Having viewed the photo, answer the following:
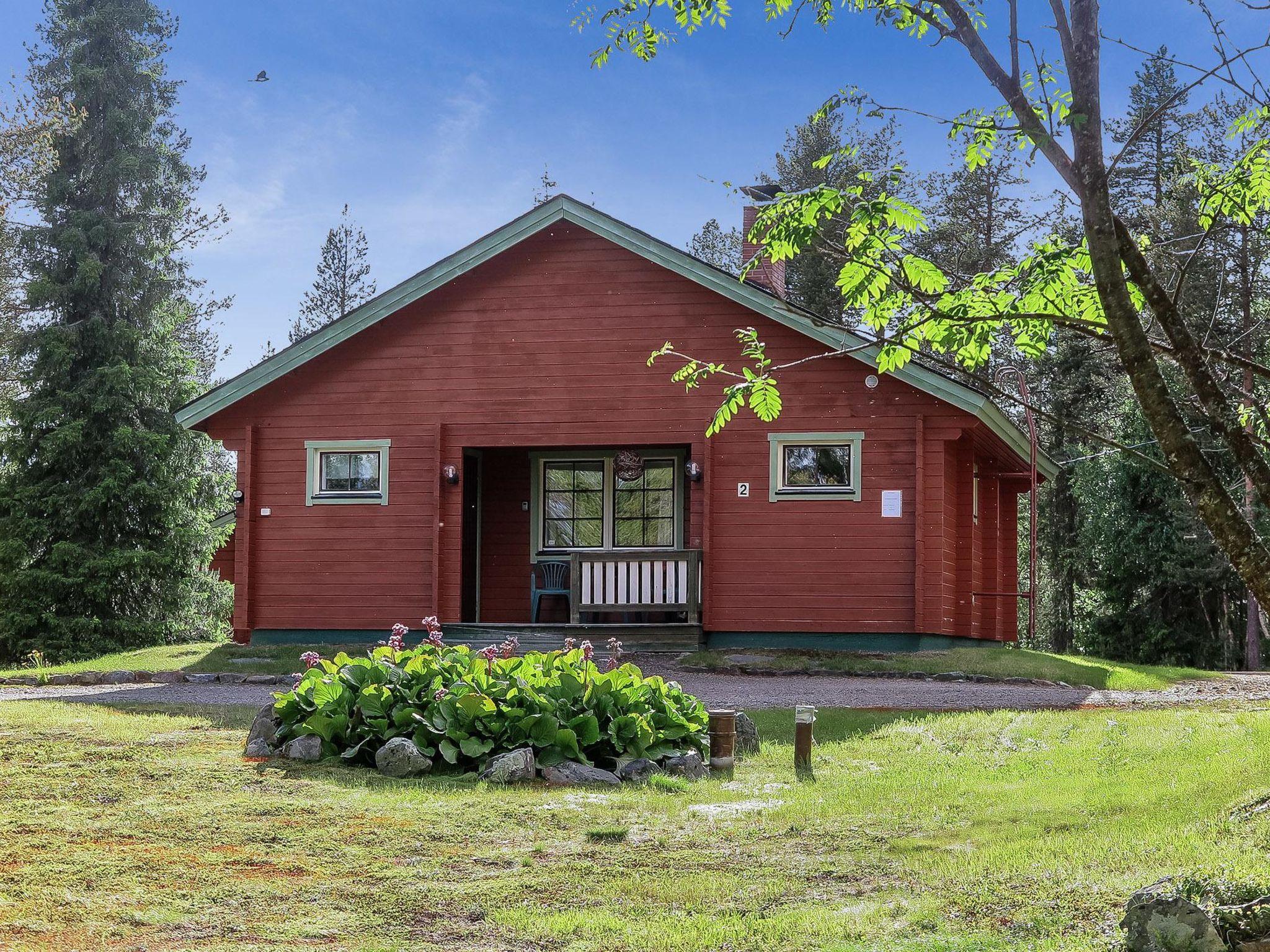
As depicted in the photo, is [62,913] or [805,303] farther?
[805,303]

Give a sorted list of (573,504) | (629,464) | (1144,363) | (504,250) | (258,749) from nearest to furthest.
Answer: (1144,363) < (258,749) < (504,250) < (629,464) < (573,504)

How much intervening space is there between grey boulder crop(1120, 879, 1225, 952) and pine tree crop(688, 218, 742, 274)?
128ft

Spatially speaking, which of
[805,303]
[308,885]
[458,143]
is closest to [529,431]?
[308,885]

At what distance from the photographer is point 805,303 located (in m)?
33.2

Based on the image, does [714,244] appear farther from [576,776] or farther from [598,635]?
[576,776]

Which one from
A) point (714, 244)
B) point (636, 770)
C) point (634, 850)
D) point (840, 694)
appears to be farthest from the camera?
point (714, 244)

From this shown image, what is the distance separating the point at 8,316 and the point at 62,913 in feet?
92.0

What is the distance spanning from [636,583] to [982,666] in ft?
14.5

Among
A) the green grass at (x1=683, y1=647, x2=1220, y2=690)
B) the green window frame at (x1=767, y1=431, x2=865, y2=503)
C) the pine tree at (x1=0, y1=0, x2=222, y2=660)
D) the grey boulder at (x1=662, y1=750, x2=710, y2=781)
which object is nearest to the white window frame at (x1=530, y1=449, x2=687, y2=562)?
the green window frame at (x1=767, y1=431, x2=865, y2=503)

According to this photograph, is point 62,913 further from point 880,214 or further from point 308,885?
point 880,214

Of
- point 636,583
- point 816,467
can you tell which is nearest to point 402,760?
point 636,583

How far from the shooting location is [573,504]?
18.8 metres

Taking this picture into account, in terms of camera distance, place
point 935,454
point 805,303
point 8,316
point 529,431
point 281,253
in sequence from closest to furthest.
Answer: point 935,454 → point 529,431 → point 8,316 → point 805,303 → point 281,253

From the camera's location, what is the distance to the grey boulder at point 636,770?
762 cm
